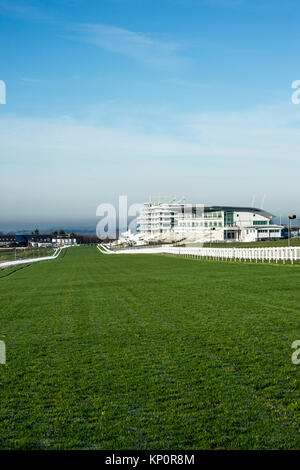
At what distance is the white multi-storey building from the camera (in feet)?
438

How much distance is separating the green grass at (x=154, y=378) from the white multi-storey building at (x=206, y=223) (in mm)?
111903

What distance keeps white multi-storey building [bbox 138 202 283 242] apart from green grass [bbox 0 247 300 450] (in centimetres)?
11190

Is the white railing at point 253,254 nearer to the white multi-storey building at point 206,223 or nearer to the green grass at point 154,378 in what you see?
the green grass at point 154,378

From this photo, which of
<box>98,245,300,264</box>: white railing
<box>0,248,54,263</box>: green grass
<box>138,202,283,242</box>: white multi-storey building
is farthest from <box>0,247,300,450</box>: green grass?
<box>138,202,283,242</box>: white multi-storey building

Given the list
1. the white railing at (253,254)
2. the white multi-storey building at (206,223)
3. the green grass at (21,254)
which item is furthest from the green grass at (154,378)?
the white multi-storey building at (206,223)

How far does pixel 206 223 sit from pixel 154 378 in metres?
136

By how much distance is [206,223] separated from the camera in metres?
143

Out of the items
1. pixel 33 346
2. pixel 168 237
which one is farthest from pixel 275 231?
pixel 33 346

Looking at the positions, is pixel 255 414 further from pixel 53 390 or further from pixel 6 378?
pixel 6 378

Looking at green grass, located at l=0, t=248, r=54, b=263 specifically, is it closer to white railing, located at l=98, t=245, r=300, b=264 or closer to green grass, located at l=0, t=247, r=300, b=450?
white railing, located at l=98, t=245, r=300, b=264

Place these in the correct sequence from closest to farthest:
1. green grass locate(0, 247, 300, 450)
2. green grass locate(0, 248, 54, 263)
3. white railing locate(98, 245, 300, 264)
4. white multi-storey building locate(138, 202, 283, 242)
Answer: green grass locate(0, 247, 300, 450) < white railing locate(98, 245, 300, 264) < green grass locate(0, 248, 54, 263) < white multi-storey building locate(138, 202, 283, 242)

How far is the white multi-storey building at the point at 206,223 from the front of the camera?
438 ft

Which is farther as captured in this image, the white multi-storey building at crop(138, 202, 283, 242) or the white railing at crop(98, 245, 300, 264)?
the white multi-storey building at crop(138, 202, 283, 242)
